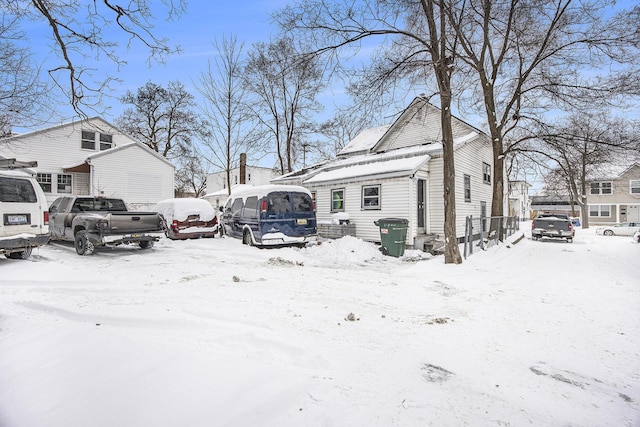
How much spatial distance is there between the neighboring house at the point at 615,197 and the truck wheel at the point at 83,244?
45.8 m

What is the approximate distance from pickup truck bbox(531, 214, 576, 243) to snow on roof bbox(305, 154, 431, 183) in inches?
424

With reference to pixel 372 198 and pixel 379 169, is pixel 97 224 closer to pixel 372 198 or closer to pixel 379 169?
pixel 372 198

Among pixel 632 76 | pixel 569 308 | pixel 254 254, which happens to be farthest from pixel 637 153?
pixel 254 254

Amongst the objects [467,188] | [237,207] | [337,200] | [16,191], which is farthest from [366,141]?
[16,191]

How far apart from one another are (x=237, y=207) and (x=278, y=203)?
2687 millimetres

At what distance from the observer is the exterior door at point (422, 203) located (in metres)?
13.9

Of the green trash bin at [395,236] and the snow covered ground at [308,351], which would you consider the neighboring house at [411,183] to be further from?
the snow covered ground at [308,351]

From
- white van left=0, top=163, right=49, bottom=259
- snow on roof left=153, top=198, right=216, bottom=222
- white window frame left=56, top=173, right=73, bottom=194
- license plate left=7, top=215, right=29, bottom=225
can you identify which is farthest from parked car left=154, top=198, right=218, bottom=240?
white window frame left=56, top=173, right=73, bottom=194

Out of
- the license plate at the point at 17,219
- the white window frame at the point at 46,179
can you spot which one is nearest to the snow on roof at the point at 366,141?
the license plate at the point at 17,219

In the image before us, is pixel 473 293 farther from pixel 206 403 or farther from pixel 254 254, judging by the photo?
pixel 254 254

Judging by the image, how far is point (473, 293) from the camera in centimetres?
589

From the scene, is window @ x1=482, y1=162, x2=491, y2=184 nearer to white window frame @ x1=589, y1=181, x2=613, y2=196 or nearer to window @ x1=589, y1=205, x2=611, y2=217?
white window frame @ x1=589, y1=181, x2=613, y2=196

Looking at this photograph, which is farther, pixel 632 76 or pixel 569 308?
pixel 632 76

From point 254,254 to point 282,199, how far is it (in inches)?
80.5
